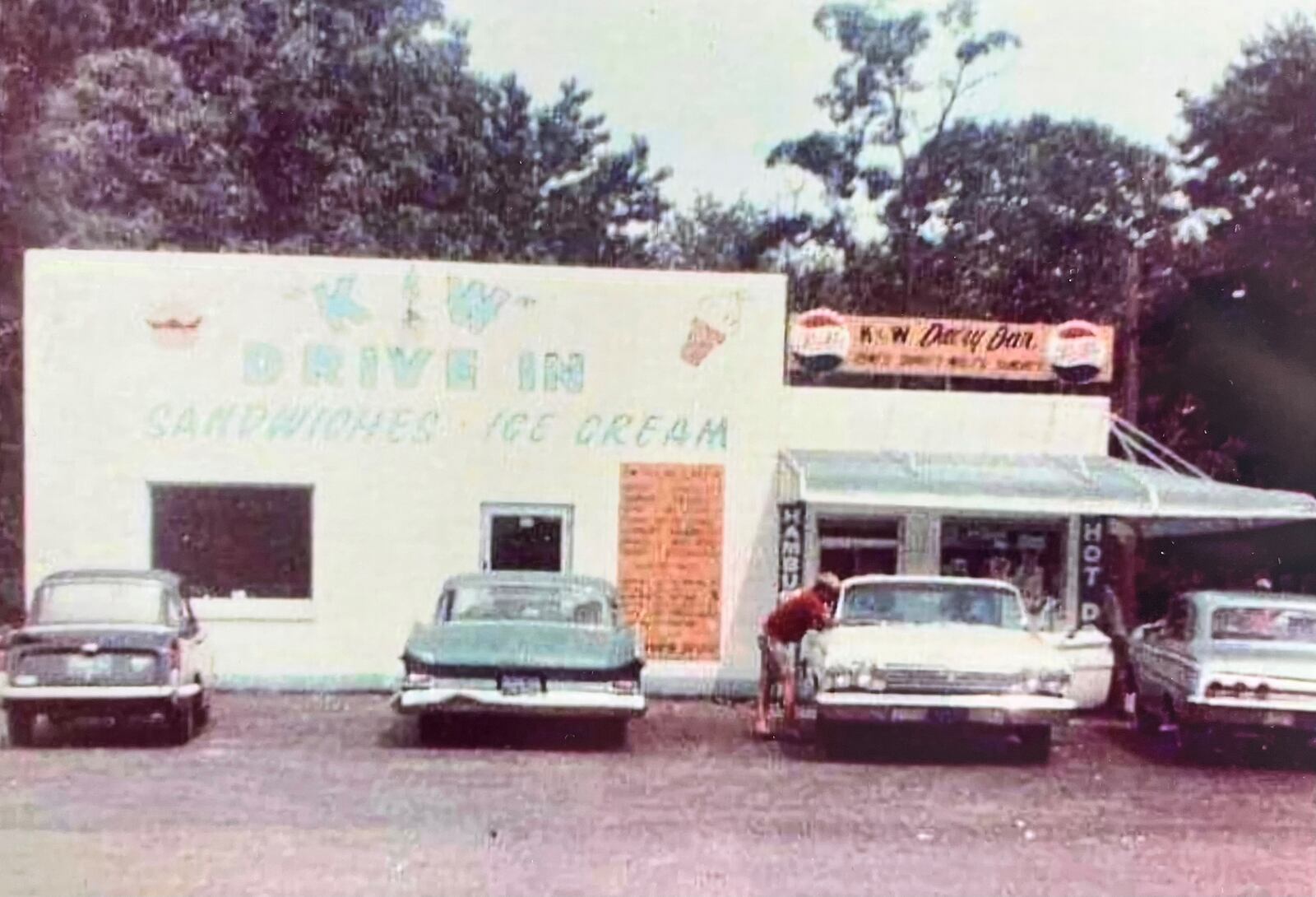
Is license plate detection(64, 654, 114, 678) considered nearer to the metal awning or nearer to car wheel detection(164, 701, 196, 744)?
car wheel detection(164, 701, 196, 744)

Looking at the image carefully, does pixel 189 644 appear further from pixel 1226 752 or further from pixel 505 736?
pixel 1226 752

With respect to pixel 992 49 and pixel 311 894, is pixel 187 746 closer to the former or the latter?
pixel 311 894

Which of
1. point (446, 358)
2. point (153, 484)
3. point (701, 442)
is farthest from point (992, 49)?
point (153, 484)

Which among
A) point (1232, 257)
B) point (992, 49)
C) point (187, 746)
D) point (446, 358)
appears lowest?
point (187, 746)

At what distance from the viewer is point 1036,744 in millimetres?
12094

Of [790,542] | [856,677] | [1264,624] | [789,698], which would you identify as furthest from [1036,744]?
[790,542]

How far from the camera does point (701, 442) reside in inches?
641

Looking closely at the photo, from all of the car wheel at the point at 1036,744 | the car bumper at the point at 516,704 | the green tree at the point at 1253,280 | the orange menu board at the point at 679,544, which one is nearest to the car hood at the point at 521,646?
the car bumper at the point at 516,704

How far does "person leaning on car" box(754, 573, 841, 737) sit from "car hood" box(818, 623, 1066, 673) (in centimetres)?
38

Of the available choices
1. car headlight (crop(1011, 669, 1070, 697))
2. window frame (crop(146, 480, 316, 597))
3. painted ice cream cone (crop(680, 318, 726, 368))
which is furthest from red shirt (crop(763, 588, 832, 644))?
window frame (crop(146, 480, 316, 597))

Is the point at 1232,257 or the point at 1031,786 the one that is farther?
the point at 1232,257

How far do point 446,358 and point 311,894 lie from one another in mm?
9193

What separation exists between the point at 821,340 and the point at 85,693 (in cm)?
754

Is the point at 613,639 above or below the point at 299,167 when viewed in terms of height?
below
